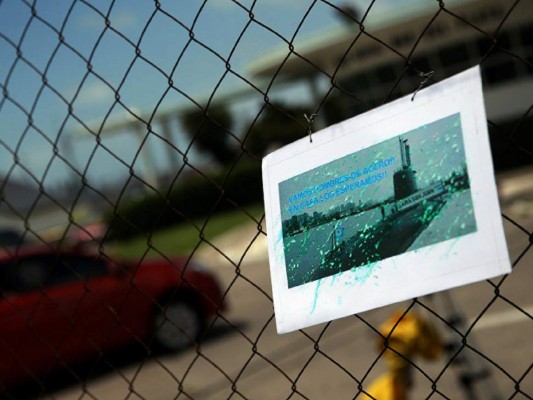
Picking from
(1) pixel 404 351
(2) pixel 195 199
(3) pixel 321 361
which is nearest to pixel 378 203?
(1) pixel 404 351

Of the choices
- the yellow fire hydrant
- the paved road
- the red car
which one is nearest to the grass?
the red car

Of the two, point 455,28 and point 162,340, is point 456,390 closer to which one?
point 162,340

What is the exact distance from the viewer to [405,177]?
171 cm

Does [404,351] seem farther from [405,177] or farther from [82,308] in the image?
[82,308]

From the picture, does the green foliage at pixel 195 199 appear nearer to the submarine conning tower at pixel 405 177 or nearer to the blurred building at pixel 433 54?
the blurred building at pixel 433 54

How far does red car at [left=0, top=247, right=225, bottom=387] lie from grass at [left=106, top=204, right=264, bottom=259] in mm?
11681

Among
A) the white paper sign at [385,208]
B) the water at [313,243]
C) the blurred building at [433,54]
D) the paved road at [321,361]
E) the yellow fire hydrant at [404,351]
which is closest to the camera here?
the white paper sign at [385,208]

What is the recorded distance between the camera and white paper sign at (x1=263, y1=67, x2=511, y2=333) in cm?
160

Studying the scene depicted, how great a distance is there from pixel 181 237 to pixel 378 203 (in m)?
24.6

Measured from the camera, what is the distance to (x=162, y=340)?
8.45 metres

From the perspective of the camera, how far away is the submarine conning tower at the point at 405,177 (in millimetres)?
1698

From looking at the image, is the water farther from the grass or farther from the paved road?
the grass

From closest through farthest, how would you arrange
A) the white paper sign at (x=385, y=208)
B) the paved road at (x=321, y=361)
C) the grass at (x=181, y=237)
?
1. the white paper sign at (x=385, y=208)
2. the paved road at (x=321, y=361)
3. the grass at (x=181, y=237)

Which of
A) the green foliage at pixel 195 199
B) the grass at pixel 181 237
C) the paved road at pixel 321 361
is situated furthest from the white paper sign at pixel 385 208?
the green foliage at pixel 195 199
